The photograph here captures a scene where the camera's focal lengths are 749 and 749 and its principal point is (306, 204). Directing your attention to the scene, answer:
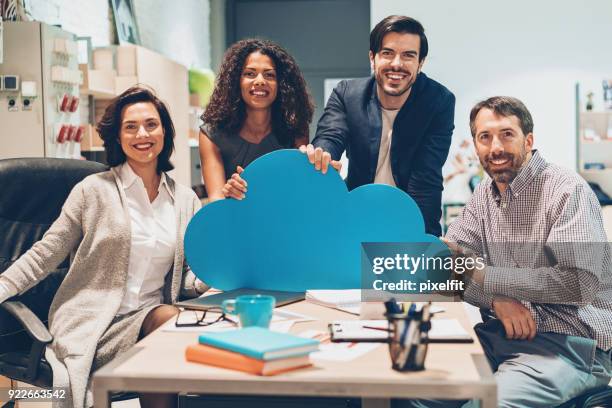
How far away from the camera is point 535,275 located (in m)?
1.95

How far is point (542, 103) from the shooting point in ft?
24.3

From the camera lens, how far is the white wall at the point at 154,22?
15.3 feet

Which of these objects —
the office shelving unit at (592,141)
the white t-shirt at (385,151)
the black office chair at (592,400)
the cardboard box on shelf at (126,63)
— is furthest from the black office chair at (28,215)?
the office shelving unit at (592,141)

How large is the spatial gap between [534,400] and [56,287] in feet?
5.17

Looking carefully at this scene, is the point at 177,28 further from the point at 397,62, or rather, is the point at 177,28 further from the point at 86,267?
the point at 86,267

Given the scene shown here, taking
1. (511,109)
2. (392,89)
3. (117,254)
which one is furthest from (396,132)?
(117,254)

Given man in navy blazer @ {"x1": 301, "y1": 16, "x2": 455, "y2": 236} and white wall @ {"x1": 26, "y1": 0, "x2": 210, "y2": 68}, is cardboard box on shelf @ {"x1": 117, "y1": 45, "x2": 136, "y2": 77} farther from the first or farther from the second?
man in navy blazer @ {"x1": 301, "y1": 16, "x2": 455, "y2": 236}

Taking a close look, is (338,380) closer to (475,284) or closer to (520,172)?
(475,284)

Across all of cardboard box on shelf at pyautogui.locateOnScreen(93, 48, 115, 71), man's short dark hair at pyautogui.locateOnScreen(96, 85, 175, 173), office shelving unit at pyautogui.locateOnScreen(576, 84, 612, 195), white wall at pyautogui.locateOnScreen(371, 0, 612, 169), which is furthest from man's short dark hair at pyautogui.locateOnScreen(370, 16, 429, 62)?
office shelving unit at pyautogui.locateOnScreen(576, 84, 612, 195)

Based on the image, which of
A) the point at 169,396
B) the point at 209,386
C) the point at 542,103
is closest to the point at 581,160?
the point at 542,103

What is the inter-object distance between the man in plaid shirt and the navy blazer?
1.31 ft

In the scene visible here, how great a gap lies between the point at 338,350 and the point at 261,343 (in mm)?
199

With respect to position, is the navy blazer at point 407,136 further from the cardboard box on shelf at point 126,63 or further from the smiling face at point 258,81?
the cardboard box on shelf at point 126,63

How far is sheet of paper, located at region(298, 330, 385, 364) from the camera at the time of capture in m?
1.45
